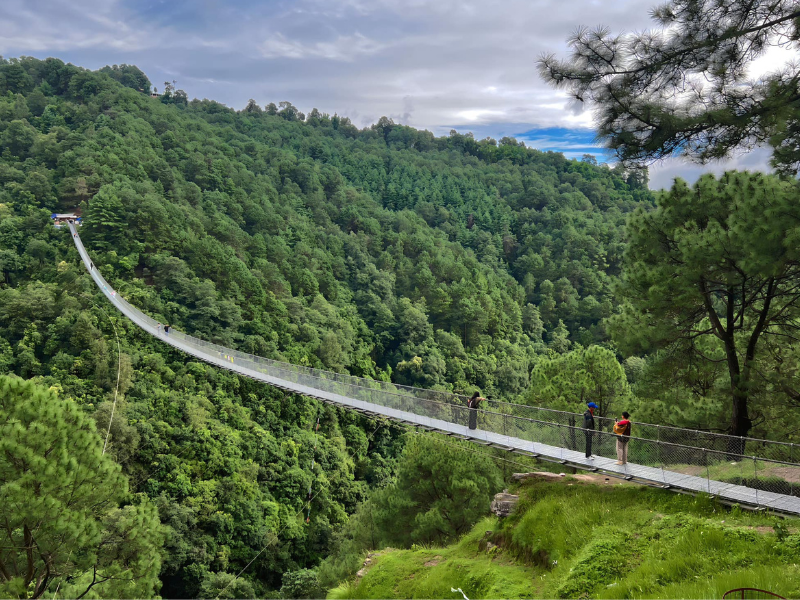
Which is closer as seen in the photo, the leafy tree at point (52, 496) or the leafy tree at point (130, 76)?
→ the leafy tree at point (52, 496)

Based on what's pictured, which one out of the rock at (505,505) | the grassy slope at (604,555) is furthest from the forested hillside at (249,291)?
the rock at (505,505)

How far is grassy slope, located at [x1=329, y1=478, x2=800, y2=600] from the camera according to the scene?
19.1 feet

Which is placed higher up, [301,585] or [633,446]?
[633,446]

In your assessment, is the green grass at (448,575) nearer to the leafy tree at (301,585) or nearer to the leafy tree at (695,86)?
the leafy tree at (695,86)

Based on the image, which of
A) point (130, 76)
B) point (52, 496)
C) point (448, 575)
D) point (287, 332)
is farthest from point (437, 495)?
point (130, 76)

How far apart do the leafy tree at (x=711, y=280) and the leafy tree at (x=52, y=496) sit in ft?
33.0

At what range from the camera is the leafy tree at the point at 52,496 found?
8.53m

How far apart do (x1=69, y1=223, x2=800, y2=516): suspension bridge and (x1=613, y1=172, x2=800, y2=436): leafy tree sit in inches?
76.1

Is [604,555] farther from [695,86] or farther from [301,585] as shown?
[301,585]

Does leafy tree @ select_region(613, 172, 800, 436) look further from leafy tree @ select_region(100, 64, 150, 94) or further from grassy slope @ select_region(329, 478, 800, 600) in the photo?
leafy tree @ select_region(100, 64, 150, 94)

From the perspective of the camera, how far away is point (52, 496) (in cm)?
885

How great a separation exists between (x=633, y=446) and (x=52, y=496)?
881cm

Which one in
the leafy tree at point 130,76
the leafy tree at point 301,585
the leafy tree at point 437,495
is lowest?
the leafy tree at point 301,585

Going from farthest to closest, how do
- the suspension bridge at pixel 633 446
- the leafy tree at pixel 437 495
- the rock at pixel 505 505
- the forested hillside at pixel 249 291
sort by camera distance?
1. the forested hillside at pixel 249 291
2. the leafy tree at pixel 437 495
3. the rock at pixel 505 505
4. the suspension bridge at pixel 633 446
